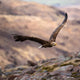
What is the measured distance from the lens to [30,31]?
106438mm

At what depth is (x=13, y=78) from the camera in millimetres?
19812

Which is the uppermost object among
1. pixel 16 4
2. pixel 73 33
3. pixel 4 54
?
pixel 16 4

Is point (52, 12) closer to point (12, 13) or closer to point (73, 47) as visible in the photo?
point (12, 13)

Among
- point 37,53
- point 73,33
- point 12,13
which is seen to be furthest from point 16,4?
point 37,53

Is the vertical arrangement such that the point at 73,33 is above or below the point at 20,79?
above

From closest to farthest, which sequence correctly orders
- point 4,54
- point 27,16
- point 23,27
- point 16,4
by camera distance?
point 4,54 < point 23,27 < point 27,16 < point 16,4

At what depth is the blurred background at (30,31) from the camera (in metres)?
86.6

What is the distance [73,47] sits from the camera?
103750 mm

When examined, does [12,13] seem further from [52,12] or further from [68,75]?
[68,75]

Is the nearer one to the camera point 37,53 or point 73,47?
point 37,53

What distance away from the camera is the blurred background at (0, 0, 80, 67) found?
86625 mm

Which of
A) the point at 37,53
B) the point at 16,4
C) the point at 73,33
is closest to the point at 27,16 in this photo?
the point at 16,4

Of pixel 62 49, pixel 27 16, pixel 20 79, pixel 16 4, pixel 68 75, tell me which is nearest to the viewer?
pixel 68 75

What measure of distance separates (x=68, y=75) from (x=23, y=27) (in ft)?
302
